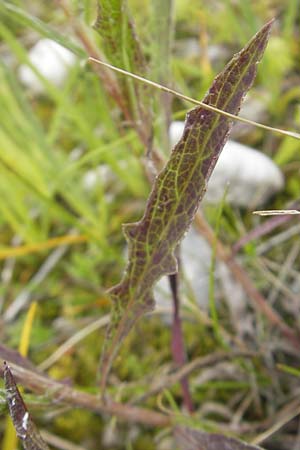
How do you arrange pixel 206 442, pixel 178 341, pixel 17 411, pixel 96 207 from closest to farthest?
pixel 17 411
pixel 206 442
pixel 178 341
pixel 96 207

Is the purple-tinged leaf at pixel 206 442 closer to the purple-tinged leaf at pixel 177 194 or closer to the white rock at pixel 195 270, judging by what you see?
the purple-tinged leaf at pixel 177 194

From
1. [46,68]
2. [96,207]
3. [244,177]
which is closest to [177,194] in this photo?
[244,177]

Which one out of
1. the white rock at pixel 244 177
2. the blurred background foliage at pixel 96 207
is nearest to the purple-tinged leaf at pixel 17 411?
the blurred background foliage at pixel 96 207

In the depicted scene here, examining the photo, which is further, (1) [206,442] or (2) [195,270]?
(2) [195,270]

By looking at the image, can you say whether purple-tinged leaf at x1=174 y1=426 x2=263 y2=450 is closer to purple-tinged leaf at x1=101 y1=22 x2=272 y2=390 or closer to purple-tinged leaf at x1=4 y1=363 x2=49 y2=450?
purple-tinged leaf at x1=101 y1=22 x2=272 y2=390

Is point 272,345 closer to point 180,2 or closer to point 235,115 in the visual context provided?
point 235,115

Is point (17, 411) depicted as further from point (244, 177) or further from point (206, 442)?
point (244, 177)

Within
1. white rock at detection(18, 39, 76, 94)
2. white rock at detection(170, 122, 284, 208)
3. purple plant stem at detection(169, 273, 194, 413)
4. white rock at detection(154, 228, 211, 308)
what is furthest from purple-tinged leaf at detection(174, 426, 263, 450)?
white rock at detection(18, 39, 76, 94)

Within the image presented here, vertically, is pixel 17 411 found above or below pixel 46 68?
below
